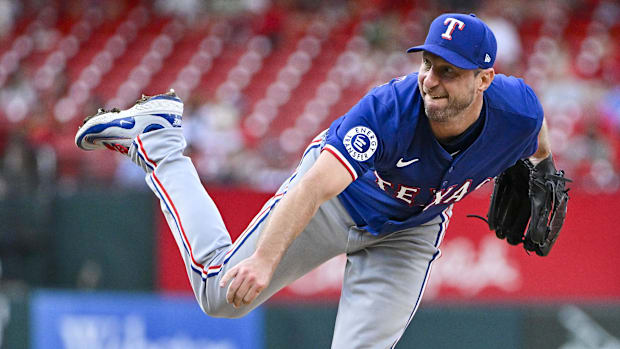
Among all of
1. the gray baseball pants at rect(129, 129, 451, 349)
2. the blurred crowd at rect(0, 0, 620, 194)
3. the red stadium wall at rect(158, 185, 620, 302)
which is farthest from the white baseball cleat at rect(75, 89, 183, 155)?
the blurred crowd at rect(0, 0, 620, 194)

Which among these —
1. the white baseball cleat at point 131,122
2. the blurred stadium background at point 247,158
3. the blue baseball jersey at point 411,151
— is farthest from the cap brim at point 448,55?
the blurred stadium background at point 247,158

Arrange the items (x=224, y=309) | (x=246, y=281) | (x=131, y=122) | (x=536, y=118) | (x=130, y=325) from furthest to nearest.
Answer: (x=130, y=325) → (x=131, y=122) → (x=224, y=309) → (x=536, y=118) → (x=246, y=281)

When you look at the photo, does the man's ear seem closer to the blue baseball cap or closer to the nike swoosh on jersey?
the blue baseball cap

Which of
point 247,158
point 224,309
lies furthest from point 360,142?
point 247,158

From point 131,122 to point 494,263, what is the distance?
508cm

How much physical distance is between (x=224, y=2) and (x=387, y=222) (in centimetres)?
1298

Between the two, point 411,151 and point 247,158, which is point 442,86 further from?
point 247,158

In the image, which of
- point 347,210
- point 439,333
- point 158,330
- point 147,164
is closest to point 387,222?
point 347,210

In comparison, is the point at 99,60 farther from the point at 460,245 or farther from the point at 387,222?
the point at 387,222

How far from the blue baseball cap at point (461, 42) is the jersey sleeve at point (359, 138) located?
0.99 feet

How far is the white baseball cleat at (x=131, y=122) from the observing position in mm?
4391

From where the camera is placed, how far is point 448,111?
3.71 meters

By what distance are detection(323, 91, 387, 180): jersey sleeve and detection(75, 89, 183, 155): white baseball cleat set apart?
978mm

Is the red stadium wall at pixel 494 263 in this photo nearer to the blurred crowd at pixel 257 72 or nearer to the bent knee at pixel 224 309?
the blurred crowd at pixel 257 72
